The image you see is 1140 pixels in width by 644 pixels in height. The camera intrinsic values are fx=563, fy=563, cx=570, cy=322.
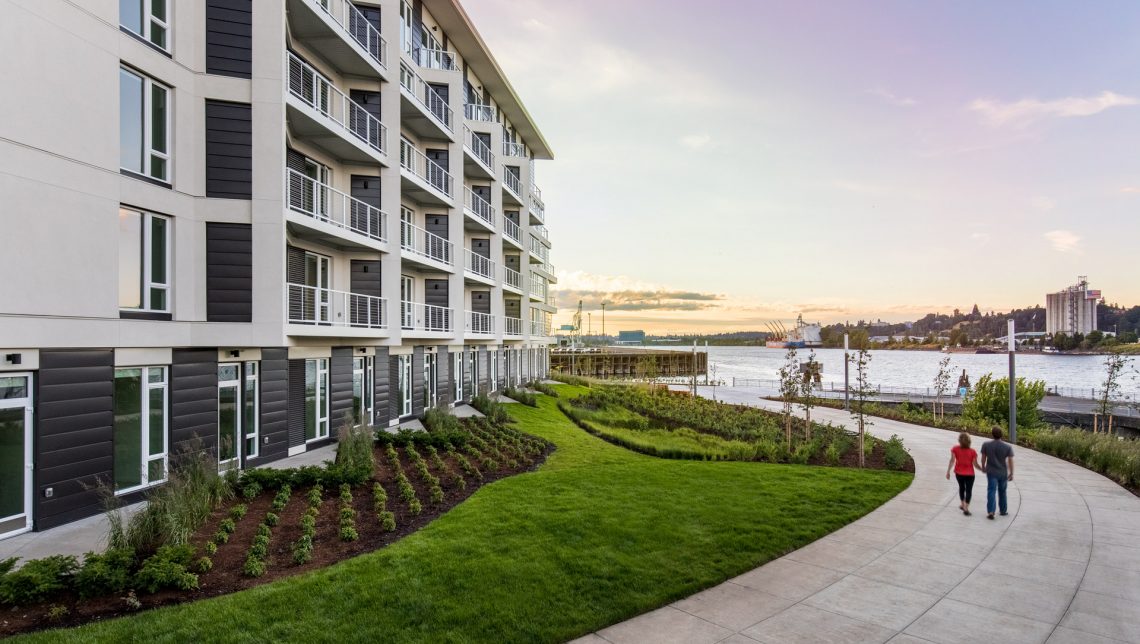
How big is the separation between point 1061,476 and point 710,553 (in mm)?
11133

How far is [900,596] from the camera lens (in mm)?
6941

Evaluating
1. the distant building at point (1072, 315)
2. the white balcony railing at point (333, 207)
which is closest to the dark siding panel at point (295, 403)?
the white balcony railing at point (333, 207)

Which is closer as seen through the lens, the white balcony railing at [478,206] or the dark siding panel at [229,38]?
the dark siding panel at [229,38]

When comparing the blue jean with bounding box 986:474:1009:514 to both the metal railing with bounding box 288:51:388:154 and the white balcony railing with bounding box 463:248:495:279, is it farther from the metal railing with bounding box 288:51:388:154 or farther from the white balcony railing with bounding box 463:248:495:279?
the white balcony railing with bounding box 463:248:495:279

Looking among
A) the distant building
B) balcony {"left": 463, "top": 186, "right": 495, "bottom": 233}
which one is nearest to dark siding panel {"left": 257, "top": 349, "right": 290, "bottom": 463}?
balcony {"left": 463, "top": 186, "right": 495, "bottom": 233}

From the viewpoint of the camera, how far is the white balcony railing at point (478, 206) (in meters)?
29.5

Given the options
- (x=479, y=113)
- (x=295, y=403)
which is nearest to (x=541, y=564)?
(x=295, y=403)

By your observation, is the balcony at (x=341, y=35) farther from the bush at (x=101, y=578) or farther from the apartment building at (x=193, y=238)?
the bush at (x=101, y=578)

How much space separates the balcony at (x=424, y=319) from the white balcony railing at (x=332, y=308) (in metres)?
1.82

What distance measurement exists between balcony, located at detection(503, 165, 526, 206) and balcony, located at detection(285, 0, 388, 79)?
1613 centimetres

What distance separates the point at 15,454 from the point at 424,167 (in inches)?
732

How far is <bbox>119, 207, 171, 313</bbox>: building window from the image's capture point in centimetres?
1168

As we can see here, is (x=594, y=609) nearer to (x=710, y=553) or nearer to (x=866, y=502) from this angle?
(x=710, y=553)

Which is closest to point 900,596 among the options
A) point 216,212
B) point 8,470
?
point 8,470
